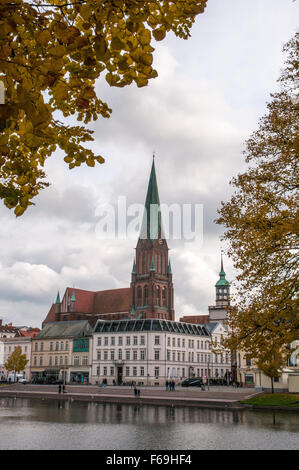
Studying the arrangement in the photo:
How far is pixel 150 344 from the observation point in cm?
8525

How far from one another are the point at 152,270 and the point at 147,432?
91703 mm

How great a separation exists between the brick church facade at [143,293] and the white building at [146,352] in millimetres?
21111

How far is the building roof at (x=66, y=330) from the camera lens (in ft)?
328

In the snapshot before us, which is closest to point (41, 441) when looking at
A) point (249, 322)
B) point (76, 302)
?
point (249, 322)

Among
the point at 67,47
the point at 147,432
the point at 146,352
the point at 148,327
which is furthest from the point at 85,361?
the point at 67,47

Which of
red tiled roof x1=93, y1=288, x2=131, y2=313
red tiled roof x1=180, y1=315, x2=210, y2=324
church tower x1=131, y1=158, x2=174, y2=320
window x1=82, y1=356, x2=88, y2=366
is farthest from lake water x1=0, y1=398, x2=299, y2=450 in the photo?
red tiled roof x1=180, y1=315, x2=210, y2=324

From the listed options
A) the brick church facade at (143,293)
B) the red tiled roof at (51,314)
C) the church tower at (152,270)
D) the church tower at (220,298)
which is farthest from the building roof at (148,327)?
the red tiled roof at (51,314)

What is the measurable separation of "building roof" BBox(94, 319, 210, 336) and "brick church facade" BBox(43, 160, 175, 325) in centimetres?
1844

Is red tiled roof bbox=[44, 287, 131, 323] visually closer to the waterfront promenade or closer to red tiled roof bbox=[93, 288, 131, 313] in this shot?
red tiled roof bbox=[93, 288, 131, 313]

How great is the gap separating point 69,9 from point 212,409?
44.2 meters

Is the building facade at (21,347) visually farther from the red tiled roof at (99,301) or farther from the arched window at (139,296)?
the arched window at (139,296)

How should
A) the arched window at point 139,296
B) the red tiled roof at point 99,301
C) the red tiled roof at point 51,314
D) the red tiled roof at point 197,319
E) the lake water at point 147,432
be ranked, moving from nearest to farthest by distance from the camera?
the lake water at point 147,432 < the arched window at point 139,296 < the red tiled roof at point 99,301 < the red tiled roof at point 197,319 < the red tiled roof at point 51,314

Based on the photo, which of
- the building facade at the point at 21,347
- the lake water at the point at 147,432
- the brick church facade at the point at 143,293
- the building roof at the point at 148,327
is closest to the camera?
the lake water at the point at 147,432

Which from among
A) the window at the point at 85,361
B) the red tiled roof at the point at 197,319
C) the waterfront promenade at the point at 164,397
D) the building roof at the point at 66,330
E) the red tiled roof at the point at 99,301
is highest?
the red tiled roof at the point at 99,301
